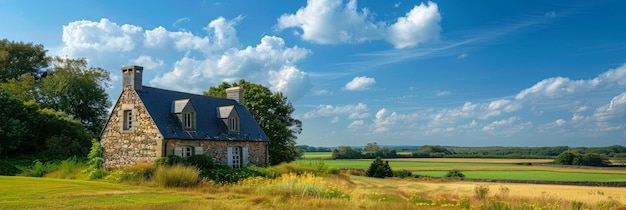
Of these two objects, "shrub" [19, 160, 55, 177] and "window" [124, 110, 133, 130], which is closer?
"shrub" [19, 160, 55, 177]

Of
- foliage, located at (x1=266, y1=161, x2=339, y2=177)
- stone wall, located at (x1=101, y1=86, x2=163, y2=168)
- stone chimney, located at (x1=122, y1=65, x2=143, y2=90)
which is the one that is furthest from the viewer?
foliage, located at (x1=266, y1=161, x2=339, y2=177)

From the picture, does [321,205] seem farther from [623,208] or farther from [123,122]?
[123,122]

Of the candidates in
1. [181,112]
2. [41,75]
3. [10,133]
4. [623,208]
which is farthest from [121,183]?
[41,75]

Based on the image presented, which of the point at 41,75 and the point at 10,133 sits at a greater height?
the point at 41,75

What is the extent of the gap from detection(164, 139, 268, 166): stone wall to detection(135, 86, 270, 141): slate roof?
27cm

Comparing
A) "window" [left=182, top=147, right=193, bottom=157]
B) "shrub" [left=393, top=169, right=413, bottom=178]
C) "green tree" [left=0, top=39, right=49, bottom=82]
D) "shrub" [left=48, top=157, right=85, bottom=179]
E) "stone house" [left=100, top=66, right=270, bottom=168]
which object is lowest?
"shrub" [left=393, top=169, right=413, bottom=178]

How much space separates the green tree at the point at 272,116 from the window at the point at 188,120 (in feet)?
44.6

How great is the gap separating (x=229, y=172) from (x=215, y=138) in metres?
4.34

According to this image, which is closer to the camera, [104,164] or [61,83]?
[104,164]

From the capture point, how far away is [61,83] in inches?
1626

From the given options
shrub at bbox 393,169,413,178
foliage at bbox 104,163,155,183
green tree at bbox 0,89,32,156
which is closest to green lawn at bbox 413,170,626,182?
shrub at bbox 393,169,413,178

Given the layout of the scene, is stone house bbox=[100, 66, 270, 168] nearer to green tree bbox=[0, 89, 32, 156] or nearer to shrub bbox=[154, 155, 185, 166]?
shrub bbox=[154, 155, 185, 166]

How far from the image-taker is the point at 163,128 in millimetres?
26406

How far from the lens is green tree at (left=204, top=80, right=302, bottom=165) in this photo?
42281mm
